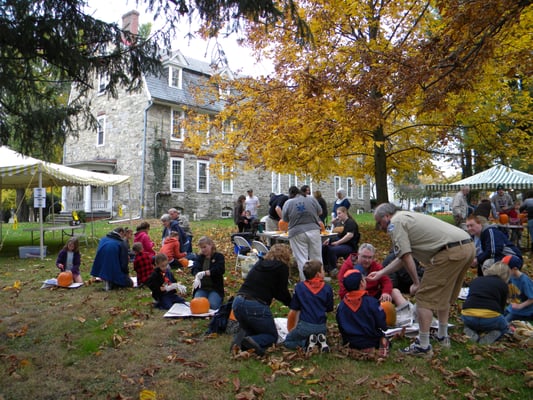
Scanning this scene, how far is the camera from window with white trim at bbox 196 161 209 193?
27469 mm

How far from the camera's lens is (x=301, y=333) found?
462cm

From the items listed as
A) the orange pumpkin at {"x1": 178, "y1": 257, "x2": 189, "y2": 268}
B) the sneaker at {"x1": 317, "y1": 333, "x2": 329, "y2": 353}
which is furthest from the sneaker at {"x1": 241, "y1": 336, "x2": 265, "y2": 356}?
the orange pumpkin at {"x1": 178, "y1": 257, "x2": 189, "y2": 268}

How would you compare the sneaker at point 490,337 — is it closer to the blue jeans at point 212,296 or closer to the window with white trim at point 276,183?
the blue jeans at point 212,296

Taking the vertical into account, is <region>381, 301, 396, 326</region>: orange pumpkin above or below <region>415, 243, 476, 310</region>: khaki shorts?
below

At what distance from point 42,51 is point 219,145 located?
8.95m

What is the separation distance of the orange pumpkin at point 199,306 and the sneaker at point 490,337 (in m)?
3.53

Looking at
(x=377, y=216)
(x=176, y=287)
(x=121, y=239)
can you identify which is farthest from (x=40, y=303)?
(x=377, y=216)

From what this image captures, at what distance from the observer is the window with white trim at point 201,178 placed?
2747 centimetres

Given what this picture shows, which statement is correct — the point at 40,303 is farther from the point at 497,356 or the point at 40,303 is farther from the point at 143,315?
the point at 497,356

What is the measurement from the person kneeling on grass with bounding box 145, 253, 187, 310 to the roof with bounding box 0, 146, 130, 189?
3.91 metres

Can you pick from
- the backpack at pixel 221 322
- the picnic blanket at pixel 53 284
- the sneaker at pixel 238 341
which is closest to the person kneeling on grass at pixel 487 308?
the sneaker at pixel 238 341

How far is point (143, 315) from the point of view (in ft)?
19.7

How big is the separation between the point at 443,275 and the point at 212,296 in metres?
3.34

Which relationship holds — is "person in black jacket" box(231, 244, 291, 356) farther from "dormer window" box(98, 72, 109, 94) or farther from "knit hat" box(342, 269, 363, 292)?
"dormer window" box(98, 72, 109, 94)
